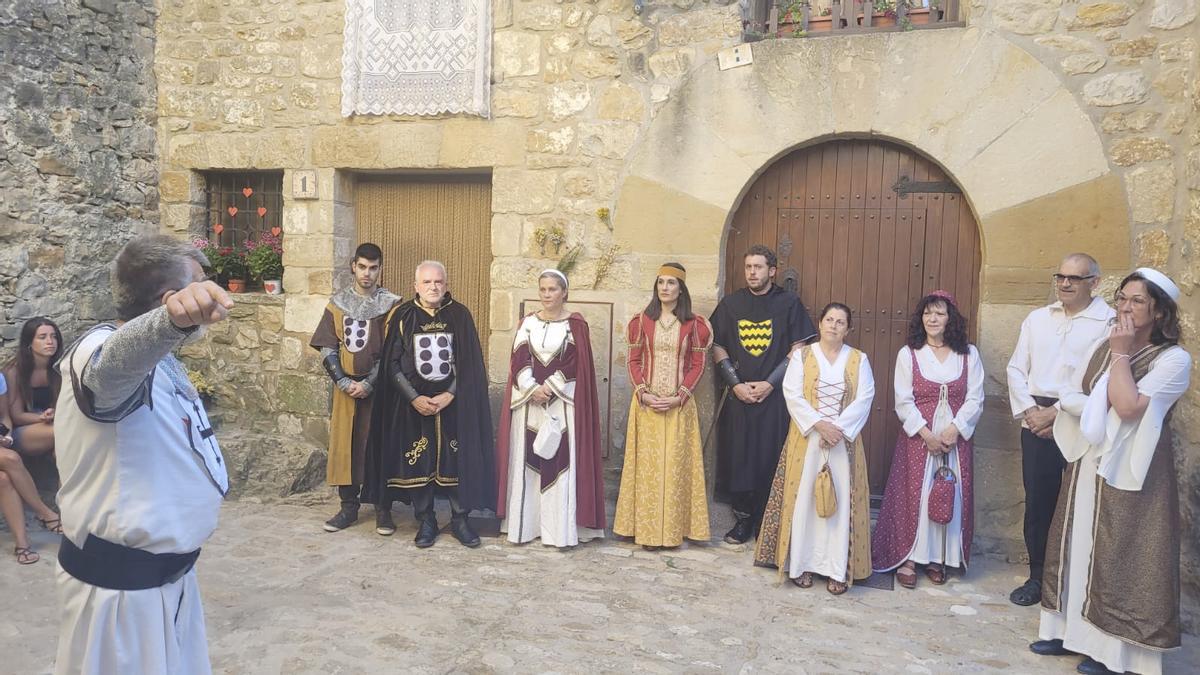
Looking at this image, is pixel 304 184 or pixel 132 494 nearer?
pixel 132 494

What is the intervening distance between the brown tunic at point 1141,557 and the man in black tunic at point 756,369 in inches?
65.0

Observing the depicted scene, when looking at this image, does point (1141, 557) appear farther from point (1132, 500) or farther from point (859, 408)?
point (859, 408)

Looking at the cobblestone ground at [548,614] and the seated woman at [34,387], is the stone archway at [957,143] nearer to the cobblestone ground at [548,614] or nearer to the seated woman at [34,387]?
the cobblestone ground at [548,614]

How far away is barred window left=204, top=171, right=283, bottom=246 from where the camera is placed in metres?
6.07

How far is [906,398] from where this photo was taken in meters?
4.16

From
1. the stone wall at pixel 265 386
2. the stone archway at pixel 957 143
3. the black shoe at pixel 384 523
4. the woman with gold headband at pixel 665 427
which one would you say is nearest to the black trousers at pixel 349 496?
the black shoe at pixel 384 523

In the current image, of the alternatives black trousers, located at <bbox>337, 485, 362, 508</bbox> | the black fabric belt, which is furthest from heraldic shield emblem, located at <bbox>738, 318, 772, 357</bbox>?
the black fabric belt

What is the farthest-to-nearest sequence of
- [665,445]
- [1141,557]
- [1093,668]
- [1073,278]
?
[665,445], [1073,278], [1093,668], [1141,557]

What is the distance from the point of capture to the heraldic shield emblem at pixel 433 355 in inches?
182

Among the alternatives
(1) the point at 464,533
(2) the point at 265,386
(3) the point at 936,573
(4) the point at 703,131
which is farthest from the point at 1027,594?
(2) the point at 265,386

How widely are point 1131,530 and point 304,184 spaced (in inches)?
194

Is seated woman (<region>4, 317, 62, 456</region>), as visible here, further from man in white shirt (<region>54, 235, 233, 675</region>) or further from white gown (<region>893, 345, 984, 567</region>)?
white gown (<region>893, 345, 984, 567</region>)

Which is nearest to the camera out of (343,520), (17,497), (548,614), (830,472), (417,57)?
(548,614)

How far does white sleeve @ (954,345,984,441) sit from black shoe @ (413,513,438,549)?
2.67 meters
